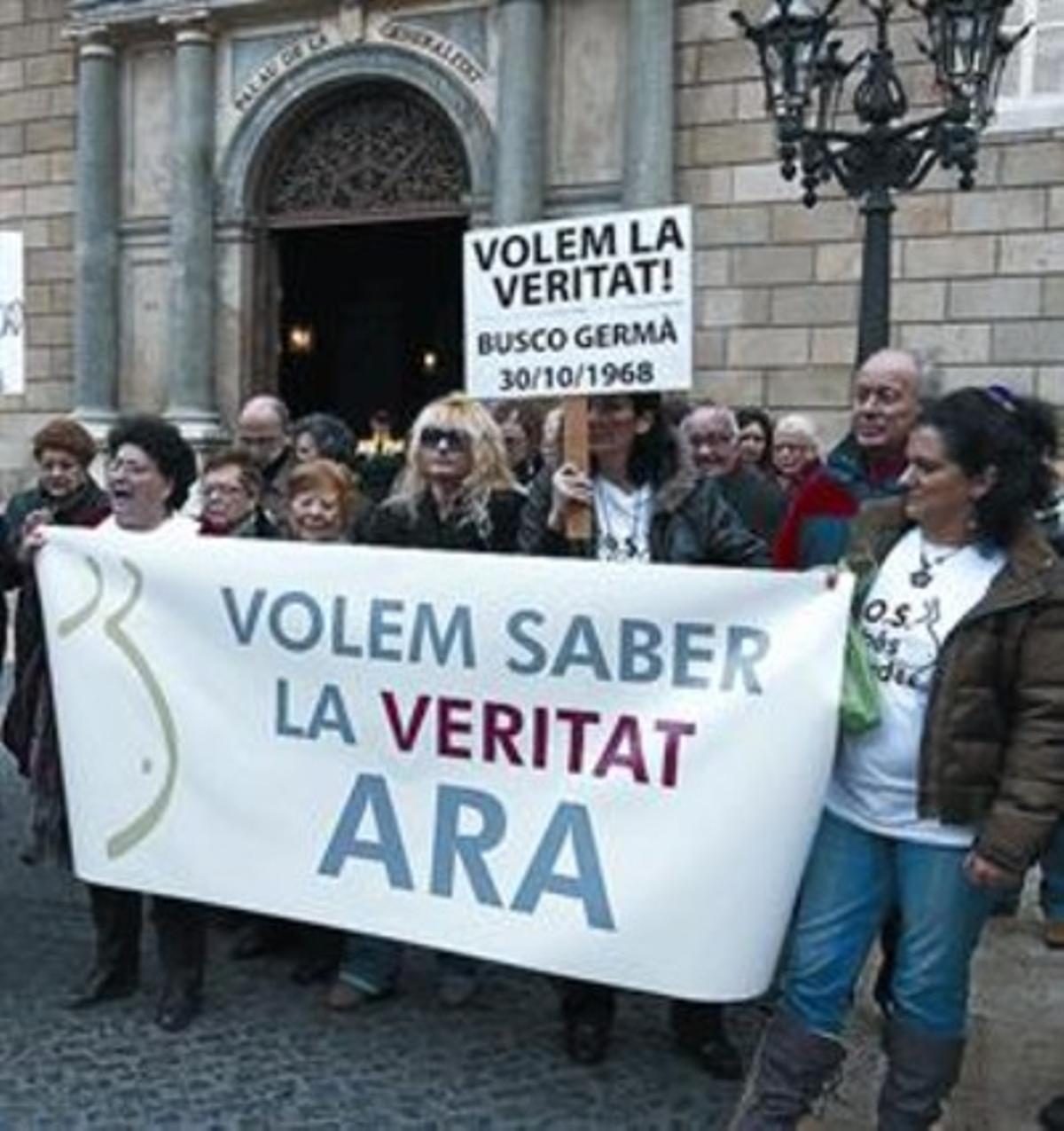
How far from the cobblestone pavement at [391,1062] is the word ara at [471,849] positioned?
1.64 feet

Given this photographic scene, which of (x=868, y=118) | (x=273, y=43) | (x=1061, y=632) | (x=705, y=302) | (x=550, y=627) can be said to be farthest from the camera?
(x=273, y=43)

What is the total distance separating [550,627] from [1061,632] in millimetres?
1142

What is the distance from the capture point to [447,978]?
4457 millimetres

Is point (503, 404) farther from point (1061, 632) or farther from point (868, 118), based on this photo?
point (1061, 632)

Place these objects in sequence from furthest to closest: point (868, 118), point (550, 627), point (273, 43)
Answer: point (273, 43), point (868, 118), point (550, 627)

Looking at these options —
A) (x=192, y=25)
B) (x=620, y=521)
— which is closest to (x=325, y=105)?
(x=192, y=25)

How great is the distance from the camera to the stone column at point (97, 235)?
13734mm

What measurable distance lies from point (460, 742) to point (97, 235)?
1123cm

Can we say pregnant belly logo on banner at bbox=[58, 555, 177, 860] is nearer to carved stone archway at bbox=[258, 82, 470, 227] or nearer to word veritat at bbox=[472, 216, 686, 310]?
word veritat at bbox=[472, 216, 686, 310]

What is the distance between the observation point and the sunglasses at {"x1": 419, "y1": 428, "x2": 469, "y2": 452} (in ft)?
14.0

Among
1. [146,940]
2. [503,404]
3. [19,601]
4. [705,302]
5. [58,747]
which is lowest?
[146,940]

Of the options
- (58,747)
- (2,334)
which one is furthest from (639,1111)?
(2,334)

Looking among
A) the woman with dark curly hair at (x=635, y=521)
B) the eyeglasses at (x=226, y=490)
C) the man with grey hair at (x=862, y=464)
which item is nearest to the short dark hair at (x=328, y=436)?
the eyeglasses at (x=226, y=490)

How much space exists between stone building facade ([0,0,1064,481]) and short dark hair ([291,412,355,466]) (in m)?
5.65
